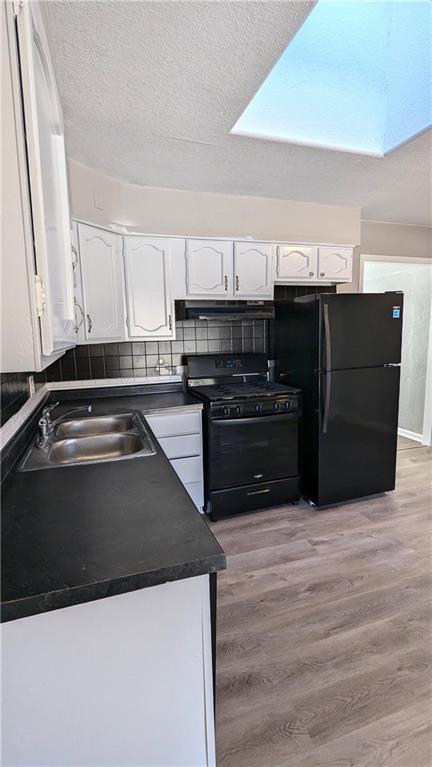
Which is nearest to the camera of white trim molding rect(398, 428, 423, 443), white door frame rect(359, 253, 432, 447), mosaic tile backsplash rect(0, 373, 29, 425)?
mosaic tile backsplash rect(0, 373, 29, 425)

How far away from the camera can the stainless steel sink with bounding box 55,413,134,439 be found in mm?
2170

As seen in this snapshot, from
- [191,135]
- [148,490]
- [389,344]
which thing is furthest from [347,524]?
[191,135]

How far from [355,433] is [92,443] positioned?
2086 millimetres

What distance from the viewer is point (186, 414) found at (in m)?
2.74

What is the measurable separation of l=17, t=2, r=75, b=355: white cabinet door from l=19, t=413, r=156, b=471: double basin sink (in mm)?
660

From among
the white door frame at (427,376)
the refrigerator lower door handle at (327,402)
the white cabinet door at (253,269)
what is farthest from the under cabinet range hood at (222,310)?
A: the white door frame at (427,376)

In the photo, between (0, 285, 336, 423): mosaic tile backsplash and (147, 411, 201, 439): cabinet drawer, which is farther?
(0, 285, 336, 423): mosaic tile backsplash

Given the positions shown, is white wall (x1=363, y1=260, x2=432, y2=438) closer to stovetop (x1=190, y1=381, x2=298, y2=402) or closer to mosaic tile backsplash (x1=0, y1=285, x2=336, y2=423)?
mosaic tile backsplash (x1=0, y1=285, x2=336, y2=423)

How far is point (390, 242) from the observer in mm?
3965

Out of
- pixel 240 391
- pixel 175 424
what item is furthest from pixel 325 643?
pixel 240 391

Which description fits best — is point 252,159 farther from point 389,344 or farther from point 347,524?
point 347,524

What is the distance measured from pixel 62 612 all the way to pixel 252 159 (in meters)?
2.52

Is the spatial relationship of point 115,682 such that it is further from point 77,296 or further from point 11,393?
point 77,296

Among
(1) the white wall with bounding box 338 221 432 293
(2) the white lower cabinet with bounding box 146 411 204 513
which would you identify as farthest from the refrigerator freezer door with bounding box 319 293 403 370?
(2) the white lower cabinet with bounding box 146 411 204 513
